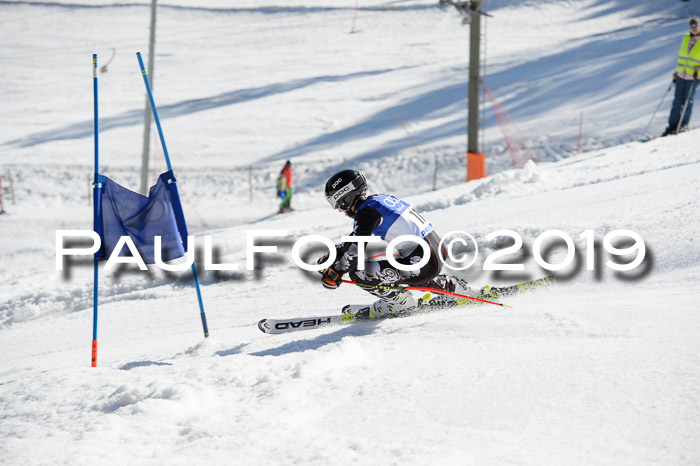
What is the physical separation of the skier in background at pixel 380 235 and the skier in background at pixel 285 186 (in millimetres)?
14572

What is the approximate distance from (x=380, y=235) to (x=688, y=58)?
9792mm

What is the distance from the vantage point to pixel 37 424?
388cm

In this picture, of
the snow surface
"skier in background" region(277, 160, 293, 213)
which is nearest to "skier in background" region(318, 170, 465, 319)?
the snow surface

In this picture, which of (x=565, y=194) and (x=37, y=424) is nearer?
(x=37, y=424)

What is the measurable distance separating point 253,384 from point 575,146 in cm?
2111

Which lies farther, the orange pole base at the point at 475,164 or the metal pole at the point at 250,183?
the metal pole at the point at 250,183

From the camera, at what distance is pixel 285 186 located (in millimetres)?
20562

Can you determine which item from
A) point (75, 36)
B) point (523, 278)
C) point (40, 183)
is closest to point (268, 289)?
point (523, 278)

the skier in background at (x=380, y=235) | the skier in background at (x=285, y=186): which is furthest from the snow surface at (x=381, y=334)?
the skier in background at (x=285, y=186)

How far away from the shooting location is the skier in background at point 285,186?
2016 centimetres

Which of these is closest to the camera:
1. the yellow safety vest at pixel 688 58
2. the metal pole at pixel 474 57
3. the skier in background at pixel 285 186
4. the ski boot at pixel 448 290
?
the ski boot at pixel 448 290

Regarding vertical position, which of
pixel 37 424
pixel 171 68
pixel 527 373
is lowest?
pixel 37 424

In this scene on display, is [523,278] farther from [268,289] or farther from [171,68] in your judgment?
[171,68]

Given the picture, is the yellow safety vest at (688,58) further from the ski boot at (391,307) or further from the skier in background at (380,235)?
the ski boot at (391,307)
